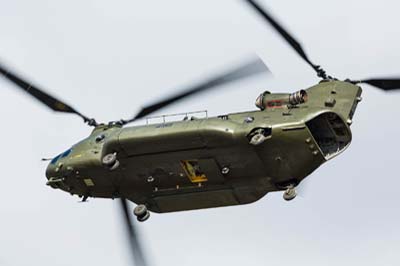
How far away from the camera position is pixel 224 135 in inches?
2157

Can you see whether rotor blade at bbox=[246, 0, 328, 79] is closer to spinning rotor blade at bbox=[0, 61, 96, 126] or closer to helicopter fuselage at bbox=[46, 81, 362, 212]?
helicopter fuselage at bbox=[46, 81, 362, 212]

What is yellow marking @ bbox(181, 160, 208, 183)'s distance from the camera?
56.2 metres

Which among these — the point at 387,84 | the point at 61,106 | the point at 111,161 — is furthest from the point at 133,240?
the point at 387,84

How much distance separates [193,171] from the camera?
186 ft

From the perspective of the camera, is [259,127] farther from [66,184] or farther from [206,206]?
[66,184]

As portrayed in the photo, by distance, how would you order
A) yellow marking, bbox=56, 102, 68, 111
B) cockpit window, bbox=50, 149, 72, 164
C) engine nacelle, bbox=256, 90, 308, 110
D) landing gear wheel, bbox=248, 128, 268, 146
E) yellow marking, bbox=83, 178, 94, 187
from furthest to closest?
yellow marking, bbox=56, 102, 68, 111, cockpit window, bbox=50, 149, 72, 164, yellow marking, bbox=83, 178, 94, 187, engine nacelle, bbox=256, 90, 308, 110, landing gear wheel, bbox=248, 128, 268, 146

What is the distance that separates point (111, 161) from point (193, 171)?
3.35m

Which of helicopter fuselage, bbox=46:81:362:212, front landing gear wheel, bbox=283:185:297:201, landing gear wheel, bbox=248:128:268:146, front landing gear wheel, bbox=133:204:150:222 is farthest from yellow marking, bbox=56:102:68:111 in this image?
front landing gear wheel, bbox=283:185:297:201

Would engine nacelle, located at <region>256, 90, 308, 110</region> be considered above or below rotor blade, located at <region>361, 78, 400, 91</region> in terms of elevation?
above

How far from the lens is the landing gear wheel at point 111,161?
56312 millimetres

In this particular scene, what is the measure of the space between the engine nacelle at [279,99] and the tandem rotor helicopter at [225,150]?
40mm

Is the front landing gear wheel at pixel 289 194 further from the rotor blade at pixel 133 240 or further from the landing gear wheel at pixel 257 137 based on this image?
the rotor blade at pixel 133 240

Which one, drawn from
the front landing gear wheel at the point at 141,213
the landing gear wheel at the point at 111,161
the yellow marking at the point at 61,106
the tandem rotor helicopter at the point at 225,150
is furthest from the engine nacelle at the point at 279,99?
the yellow marking at the point at 61,106

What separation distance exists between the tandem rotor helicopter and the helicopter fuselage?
1.5 inches
